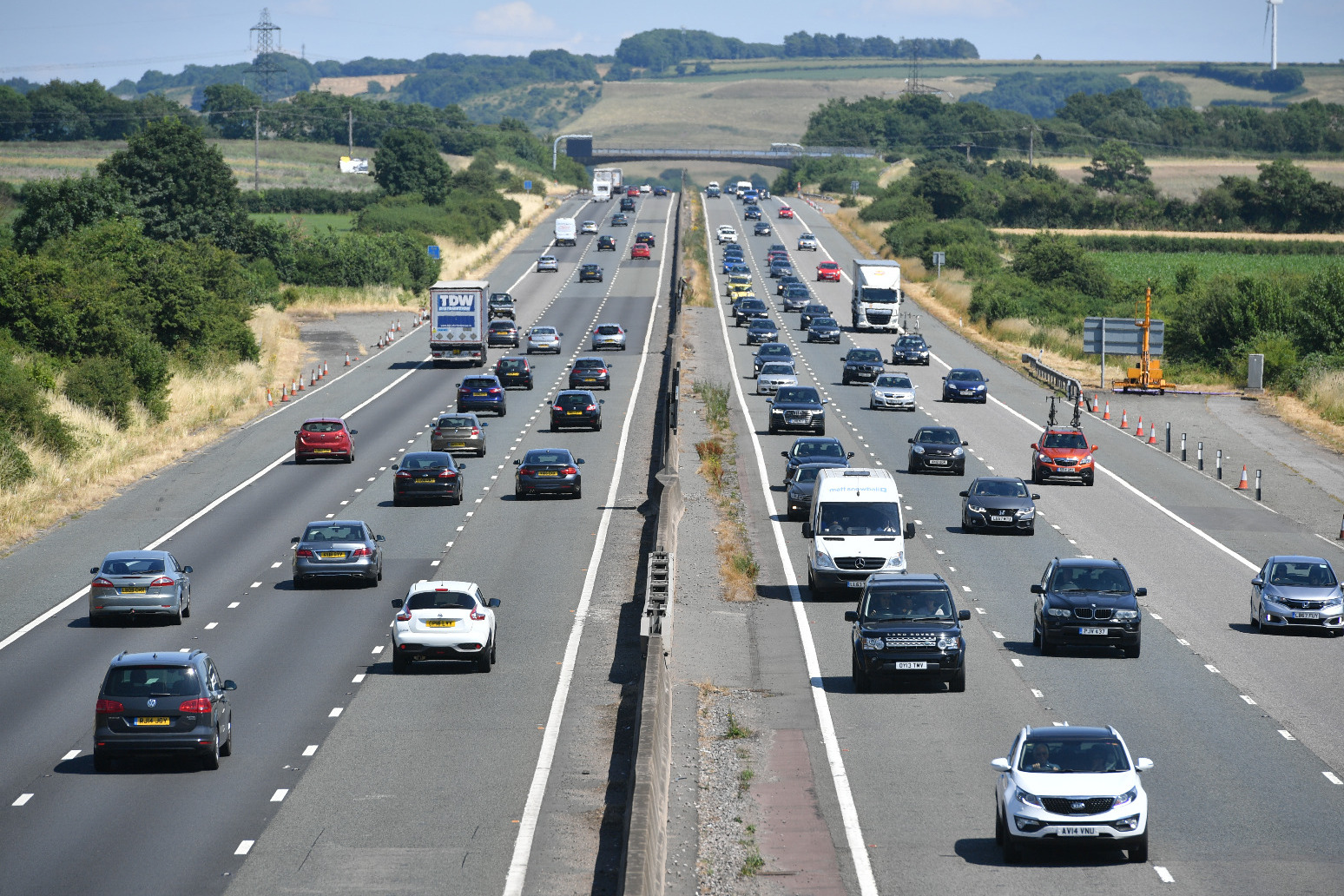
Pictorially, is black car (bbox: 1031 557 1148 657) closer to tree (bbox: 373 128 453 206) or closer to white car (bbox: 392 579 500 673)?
white car (bbox: 392 579 500 673)

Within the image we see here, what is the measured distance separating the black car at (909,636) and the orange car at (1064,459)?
24365 mm

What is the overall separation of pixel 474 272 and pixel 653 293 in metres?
17.2

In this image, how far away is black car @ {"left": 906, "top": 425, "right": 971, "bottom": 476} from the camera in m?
52.3

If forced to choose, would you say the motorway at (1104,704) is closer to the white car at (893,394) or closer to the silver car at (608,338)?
the white car at (893,394)

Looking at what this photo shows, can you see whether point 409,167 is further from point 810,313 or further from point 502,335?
point 502,335

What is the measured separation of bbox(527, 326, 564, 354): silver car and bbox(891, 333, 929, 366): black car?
16684mm

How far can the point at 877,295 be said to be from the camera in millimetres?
92688

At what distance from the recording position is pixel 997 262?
424ft

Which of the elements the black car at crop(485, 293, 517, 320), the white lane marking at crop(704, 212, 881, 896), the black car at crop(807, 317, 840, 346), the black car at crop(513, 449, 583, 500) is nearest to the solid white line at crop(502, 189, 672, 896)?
the black car at crop(513, 449, 583, 500)

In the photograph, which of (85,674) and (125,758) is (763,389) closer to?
(85,674)

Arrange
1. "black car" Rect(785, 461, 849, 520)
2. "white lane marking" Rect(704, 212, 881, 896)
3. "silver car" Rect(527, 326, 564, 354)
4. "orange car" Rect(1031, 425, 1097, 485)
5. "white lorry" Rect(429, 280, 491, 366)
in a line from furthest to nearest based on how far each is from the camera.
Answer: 1. "silver car" Rect(527, 326, 564, 354)
2. "white lorry" Rect(429, 280, 491, 366)
3. "orange car" Rect(1031, 425, 1097, 485)
4. "black car" Rect(785, 461, 849, 520)
5. "white lane marking" Rect(704, 212, 881, 896)

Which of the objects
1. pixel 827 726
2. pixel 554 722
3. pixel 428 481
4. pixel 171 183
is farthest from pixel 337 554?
pixel 171 183

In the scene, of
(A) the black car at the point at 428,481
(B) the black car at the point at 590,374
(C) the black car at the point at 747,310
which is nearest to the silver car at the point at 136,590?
(A) the black car at the point at 428,481

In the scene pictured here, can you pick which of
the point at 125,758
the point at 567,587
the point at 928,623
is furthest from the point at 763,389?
the point at 125,758
